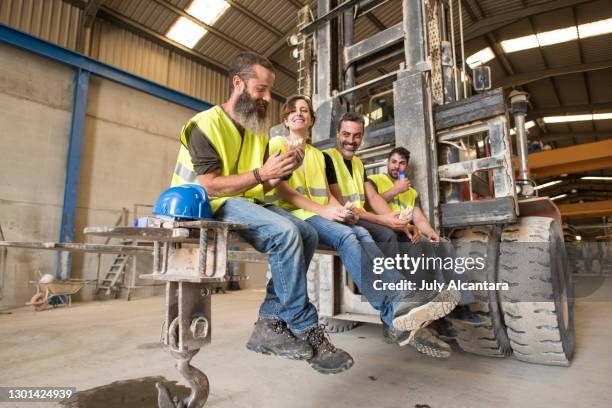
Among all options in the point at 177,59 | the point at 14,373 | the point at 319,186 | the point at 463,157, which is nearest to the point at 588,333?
the point at 463,157

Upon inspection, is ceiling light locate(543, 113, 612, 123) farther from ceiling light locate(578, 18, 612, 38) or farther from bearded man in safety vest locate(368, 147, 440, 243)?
bearded man in safety vest locate(368, 147, 440, 243)

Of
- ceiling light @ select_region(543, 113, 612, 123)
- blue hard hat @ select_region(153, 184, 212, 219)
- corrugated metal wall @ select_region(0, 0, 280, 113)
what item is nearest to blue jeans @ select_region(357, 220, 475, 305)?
blue hard hat @ select_region(153, 184, 212, 219)

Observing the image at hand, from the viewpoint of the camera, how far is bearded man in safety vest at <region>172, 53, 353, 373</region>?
1766mm

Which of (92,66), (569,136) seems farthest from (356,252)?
(569,136)

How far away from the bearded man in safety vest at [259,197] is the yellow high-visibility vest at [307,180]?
0.38 m

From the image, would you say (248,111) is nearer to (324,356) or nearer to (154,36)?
(324,356)

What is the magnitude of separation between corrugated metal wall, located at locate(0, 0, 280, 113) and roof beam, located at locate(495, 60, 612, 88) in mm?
9441

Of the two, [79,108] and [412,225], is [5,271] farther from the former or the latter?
[412,225]

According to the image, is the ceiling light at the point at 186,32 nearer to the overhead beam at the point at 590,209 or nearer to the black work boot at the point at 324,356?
the black work boot at the point at 324,356

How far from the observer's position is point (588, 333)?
4.02 metres

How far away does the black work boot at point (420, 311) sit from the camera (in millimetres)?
1944

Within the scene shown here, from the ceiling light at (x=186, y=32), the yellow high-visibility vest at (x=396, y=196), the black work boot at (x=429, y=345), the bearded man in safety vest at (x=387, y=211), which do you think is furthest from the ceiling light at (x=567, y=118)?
the black work boot at (x=429, y=345)

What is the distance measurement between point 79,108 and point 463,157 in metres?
8.52

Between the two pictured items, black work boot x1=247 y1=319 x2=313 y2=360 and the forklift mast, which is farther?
the forklift mast
